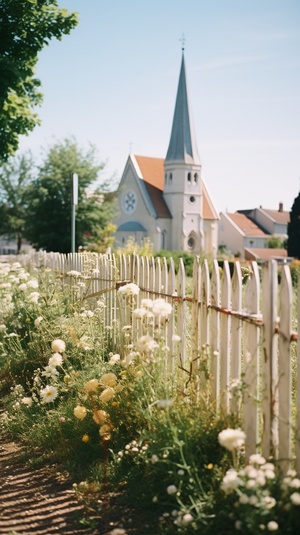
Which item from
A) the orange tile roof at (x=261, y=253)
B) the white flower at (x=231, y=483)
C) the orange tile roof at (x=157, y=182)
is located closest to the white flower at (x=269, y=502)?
the white flower at (x=231, y=483)

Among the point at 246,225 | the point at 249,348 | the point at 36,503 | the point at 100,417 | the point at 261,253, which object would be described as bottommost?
the point at 36,503

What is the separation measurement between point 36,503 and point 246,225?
73.6 metres

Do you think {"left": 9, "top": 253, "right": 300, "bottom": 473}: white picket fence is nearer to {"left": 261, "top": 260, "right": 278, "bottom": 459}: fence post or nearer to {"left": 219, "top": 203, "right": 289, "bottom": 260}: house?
{"left": 261, "top": 260, "right": 278, "bottom": 459}: fence post

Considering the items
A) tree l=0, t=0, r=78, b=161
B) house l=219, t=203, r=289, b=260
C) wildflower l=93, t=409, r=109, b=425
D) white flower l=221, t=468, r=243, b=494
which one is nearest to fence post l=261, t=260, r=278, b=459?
white flower l=221, t=468, r=243, b=494

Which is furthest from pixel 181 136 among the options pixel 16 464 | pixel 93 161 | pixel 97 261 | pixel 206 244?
pixel 16 464

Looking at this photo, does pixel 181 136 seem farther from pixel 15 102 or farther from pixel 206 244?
pixel 15 102

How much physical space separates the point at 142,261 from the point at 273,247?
6873 cm

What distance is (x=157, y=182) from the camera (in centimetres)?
5734

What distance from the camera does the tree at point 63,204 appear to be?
1195 inches

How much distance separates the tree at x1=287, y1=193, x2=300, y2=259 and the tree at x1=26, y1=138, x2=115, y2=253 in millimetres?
21094

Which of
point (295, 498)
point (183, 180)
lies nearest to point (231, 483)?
point (295, 498)

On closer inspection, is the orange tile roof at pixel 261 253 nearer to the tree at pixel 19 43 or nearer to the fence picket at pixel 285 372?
the tree at pixel 19 43

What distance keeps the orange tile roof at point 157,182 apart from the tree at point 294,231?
32.1 ft

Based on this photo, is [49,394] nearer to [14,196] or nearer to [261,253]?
[14,196]
